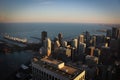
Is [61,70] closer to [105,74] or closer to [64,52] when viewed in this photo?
[105,74]

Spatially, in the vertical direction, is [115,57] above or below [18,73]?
above

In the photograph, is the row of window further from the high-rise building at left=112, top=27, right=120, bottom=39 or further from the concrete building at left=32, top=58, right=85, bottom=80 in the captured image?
the high-rise building at left=112, top=27, right=120, bottom=39

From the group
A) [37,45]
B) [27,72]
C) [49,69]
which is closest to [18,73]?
[27,72]

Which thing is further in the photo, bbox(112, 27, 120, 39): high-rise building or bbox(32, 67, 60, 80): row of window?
bbox(112, 27, 120, 39): high-rise building

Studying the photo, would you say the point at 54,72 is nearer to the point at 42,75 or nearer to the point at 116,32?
the point at 42,75

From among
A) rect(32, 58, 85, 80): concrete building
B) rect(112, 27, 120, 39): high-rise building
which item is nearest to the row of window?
rect(32, 58, 85, 80): concrete building

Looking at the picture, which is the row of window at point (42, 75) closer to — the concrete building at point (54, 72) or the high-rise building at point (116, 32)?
the concrete building at point (54, 72)

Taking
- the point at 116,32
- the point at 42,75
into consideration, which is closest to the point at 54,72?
the point at 42,75

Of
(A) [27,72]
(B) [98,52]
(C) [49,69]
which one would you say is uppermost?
(C) [49,69]
